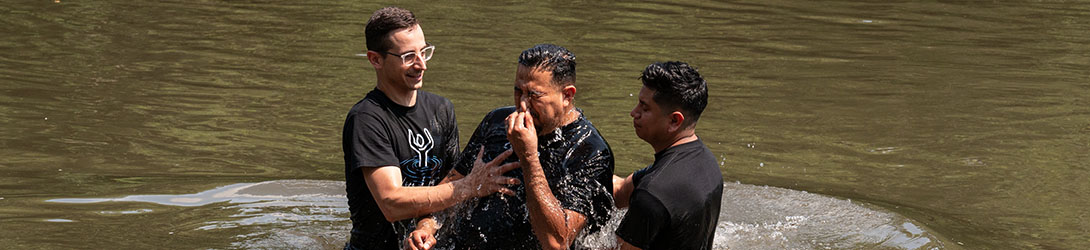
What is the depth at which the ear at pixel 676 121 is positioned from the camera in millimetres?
4707

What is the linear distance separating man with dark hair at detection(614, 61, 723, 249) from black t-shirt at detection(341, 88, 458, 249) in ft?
3.54

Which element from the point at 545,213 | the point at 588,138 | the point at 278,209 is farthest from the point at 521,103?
the point at 278,209

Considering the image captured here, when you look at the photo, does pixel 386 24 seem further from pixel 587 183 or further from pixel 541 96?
pixel 587 183

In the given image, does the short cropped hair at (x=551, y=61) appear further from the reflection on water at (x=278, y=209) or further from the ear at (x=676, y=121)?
the reflection on water at (x=278, y=209)

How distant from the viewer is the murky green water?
8.64 meters

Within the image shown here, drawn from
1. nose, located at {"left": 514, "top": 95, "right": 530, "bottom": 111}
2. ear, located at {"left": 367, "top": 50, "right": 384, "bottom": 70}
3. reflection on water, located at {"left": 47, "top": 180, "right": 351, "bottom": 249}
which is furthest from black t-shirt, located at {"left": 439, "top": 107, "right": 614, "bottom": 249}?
reflection on water, located at {"left": 47, "top": 180, "right": 351, "bottom": 249}

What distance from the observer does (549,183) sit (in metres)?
4.84

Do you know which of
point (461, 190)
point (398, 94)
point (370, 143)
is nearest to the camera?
point (461, 190)

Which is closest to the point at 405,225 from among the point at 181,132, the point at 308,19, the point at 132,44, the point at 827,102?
the point at 181,132

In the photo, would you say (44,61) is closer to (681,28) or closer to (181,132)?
(181,132)

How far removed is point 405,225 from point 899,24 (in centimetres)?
1424

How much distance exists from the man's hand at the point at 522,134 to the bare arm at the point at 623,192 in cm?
86

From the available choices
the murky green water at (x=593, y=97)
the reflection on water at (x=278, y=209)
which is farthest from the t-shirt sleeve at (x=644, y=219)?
the murky green water at (x=593, y=97)

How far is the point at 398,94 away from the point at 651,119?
1227 mm
